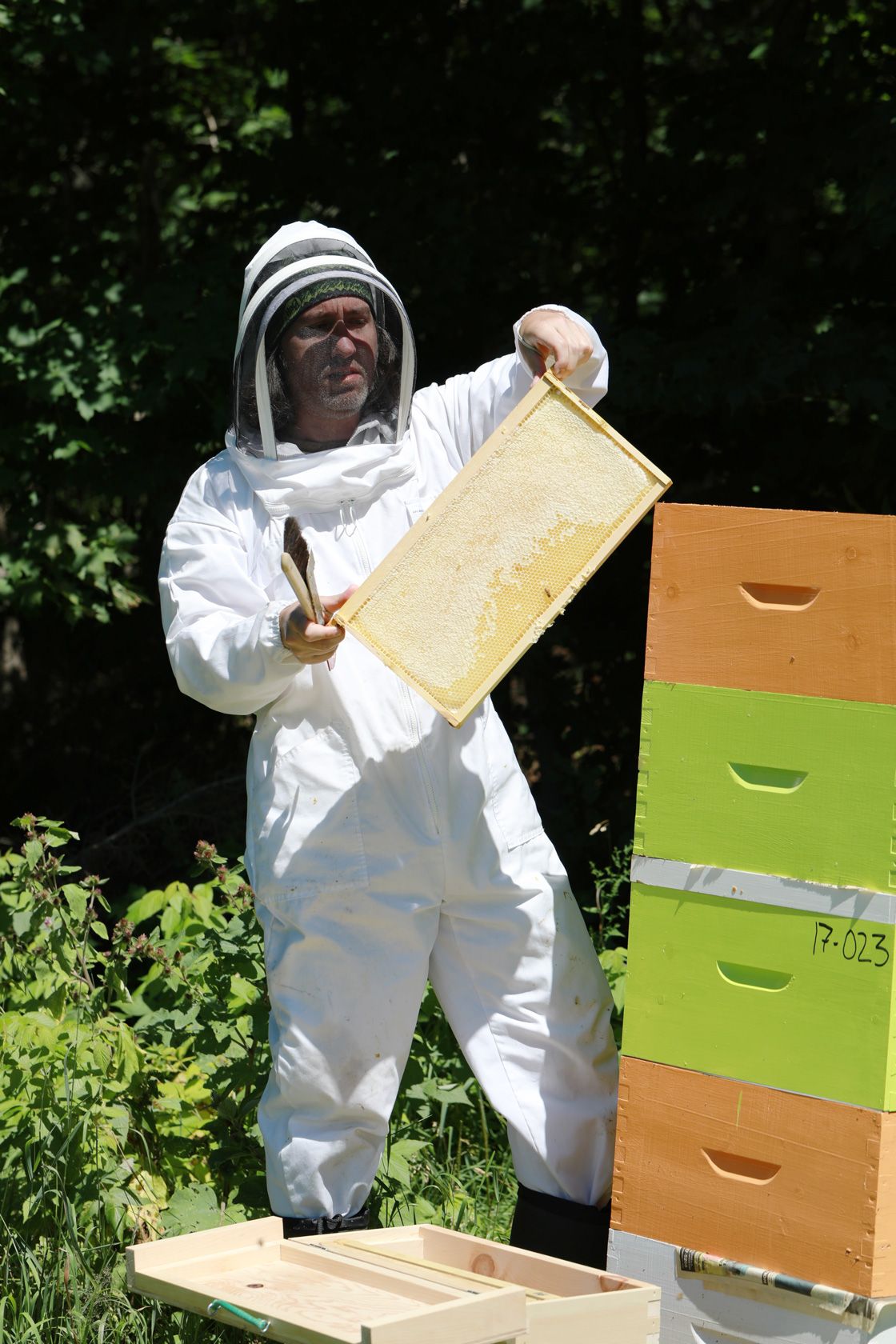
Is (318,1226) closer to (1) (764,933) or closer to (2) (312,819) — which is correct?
(2) (312,819)

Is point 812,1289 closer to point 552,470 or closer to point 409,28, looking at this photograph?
point 552,470

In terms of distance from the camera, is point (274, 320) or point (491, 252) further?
point (491, 252)

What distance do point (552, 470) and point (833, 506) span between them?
3269 millimetres

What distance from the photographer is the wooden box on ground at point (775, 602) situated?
2.17m

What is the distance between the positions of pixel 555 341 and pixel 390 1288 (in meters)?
1.68

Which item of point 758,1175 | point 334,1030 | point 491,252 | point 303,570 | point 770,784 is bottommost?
point 758,1175

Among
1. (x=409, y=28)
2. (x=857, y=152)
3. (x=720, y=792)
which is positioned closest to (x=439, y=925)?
(x=720, y=792)

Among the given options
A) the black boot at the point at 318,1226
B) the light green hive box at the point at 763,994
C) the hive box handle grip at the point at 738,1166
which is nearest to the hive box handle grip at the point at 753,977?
the light green hive box at the point at 763,994

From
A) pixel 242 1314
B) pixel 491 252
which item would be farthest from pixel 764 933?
pixel 491 252

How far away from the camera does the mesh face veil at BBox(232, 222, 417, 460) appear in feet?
8.66

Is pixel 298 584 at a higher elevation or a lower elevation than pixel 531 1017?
higher

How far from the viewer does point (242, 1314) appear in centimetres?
201

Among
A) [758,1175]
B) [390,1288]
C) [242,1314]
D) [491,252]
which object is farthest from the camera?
[491,252]

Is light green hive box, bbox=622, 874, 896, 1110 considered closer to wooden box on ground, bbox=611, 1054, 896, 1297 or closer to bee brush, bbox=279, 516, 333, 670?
wooden box on ground, bbox=611, 1054, 896, 1297
